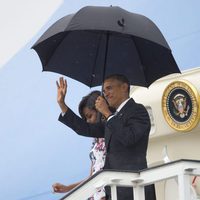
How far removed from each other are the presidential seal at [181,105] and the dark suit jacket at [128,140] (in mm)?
752

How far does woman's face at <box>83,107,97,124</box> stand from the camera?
313cm

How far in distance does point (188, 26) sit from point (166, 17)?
0.20 meters

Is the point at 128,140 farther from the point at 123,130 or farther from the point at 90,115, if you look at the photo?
the point at 90,115

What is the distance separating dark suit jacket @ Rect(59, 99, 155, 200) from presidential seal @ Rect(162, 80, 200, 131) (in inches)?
29.6

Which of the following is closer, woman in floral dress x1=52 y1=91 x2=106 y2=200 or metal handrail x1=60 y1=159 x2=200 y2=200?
metal handrail x1=60 y1=159 x2=200 y2=200

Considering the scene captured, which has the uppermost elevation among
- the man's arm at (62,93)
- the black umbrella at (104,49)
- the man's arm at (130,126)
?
the black umbrella at (104,49)

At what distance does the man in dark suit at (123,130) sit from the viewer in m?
2.67

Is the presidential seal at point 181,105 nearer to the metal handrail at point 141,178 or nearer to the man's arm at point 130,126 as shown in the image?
the man's arm at point 130,126

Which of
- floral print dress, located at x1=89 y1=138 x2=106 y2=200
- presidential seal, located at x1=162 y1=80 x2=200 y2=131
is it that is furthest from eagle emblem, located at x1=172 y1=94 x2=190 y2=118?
floral print dress, located at x1=89 y1=138 x2=106 y2=200

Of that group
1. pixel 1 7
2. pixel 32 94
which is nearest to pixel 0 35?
pixel 1 7

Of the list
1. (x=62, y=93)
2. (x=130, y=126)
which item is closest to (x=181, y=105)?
(x=62, y=93)

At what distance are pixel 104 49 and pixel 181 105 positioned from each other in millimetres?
621

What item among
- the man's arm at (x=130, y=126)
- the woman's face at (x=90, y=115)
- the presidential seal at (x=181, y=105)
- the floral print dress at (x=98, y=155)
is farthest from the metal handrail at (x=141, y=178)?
the presidential seal at (x=181, y=105)

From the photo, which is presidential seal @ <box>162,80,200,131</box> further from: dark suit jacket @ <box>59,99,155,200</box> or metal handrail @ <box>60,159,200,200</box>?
metal handrail @ <box>60,159,200,200</box>
